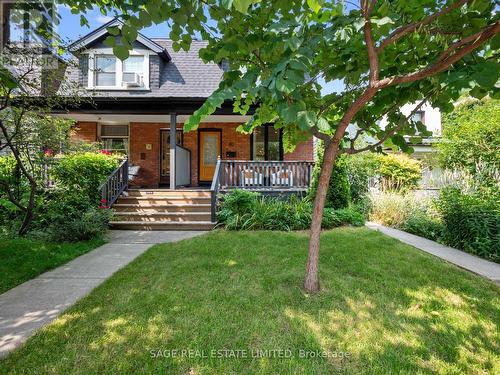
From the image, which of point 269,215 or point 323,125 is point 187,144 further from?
point 323,125

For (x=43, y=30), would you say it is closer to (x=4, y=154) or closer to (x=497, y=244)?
(x=4, y=154)

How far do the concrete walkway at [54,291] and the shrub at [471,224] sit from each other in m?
6.17

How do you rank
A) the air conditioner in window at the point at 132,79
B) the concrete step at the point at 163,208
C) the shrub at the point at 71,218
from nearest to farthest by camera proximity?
the shrub at the point at 71,218, the concrete step at the point at 163,208, the air conditioner in window at the point at 132,79

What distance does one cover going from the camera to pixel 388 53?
2736 mm

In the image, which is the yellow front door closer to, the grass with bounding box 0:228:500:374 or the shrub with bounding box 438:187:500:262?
the grass with bounding box 0:228:500:374

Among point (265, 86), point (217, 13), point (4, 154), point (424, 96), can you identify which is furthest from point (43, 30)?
point (4, 154)

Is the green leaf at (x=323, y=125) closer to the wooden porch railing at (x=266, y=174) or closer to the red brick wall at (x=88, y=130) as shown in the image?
the wooden porch railing at (x=266, y=174)

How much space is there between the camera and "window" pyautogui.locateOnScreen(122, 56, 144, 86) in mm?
10070

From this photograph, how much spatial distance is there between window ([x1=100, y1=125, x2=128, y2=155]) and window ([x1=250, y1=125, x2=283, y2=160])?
5.55 m

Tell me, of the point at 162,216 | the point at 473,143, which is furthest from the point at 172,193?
the point at 473,143

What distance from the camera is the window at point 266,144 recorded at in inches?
438

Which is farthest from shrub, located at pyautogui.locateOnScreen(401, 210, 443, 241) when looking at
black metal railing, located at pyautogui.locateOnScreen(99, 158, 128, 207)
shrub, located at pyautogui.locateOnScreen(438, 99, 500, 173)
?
black metal railing, located at pyautogui.locateOnScreen(99, 158, 128, 207)

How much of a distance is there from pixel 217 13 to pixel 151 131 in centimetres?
985

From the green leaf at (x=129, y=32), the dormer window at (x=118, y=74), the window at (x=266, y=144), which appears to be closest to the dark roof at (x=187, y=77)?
the dormer window at (x=118, y=74)
